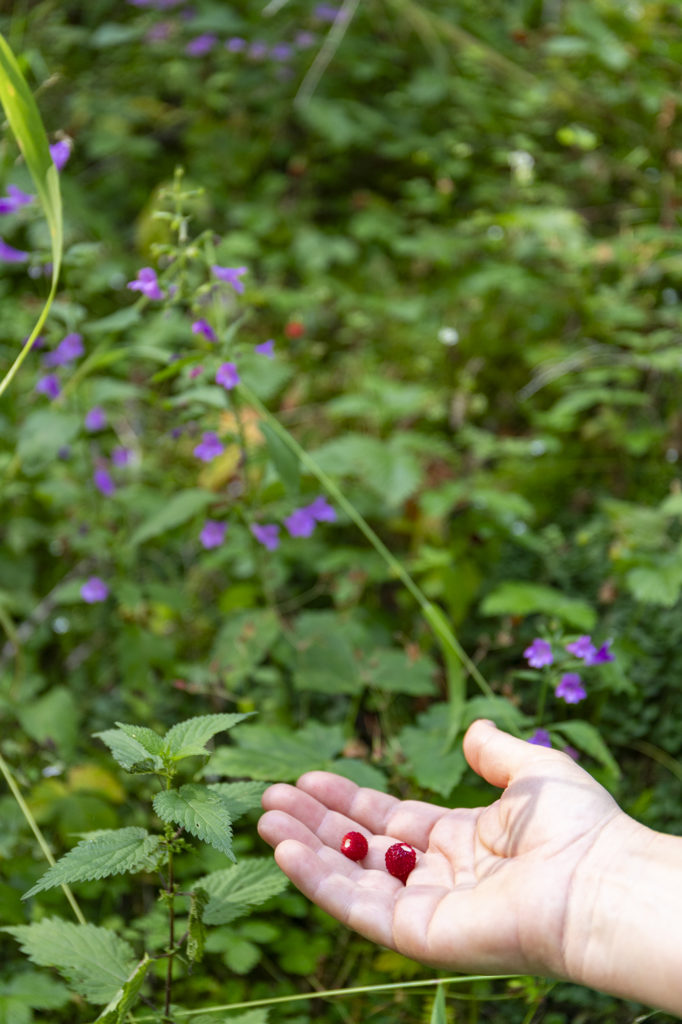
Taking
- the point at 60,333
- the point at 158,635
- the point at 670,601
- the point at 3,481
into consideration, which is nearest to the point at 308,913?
the point at 158,635

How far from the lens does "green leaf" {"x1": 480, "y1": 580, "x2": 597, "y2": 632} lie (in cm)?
199

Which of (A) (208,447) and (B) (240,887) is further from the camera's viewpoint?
(A) (208,447)

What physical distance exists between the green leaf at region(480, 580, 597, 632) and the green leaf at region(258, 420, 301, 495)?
1.96 feet

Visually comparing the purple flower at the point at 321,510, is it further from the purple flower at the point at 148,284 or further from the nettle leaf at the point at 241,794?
the nettle leaf at the point at 241,794

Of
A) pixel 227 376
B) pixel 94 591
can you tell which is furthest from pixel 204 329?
pixel 94 591

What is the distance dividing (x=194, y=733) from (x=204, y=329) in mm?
914

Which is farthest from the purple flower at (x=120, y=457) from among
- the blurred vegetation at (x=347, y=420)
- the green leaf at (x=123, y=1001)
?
the green leaf at (x=123, y=1001)

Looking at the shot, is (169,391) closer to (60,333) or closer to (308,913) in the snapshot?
(60,333)

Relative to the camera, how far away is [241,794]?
55.3 inches

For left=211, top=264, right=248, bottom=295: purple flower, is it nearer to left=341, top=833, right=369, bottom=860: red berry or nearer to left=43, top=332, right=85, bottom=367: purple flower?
left=43, top=332, right=85, bottom=367: purple flower

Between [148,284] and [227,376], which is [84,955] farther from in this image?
[148,284]

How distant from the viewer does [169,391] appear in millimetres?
3525

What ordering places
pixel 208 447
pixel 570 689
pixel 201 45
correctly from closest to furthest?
pixel 570 689 < pixel 208 447 < pixel 201 45

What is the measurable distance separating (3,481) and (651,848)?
6.14 feet
